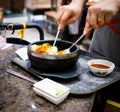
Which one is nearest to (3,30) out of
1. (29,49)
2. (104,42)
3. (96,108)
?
(29,49)

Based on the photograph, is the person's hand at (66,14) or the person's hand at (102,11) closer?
the person's hand at (102,11)

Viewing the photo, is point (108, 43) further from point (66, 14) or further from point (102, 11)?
point (102, 11)

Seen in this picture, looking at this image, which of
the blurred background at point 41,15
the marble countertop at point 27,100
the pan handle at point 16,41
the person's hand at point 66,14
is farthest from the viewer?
the blurred background at point 41,15

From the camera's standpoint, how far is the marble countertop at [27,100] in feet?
2.87

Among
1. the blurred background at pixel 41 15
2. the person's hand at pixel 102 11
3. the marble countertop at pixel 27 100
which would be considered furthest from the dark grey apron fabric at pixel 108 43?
the blurred background at pixel 41 15

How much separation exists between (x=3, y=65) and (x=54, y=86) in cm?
42

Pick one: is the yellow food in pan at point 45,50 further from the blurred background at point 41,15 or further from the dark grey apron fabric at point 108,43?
the blurred background at point 41,15

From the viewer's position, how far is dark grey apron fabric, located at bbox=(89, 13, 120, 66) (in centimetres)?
139

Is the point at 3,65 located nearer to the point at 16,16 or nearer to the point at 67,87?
the point at 67,87

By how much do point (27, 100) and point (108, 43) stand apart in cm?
73

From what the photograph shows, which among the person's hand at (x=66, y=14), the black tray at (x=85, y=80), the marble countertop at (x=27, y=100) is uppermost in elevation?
the person's hand at (x=66, y=14)

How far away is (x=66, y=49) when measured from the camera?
126 centimetres

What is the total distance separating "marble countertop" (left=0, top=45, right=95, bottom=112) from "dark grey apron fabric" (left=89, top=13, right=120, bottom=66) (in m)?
0.50

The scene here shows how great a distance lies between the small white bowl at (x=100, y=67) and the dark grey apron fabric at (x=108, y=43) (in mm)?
189
